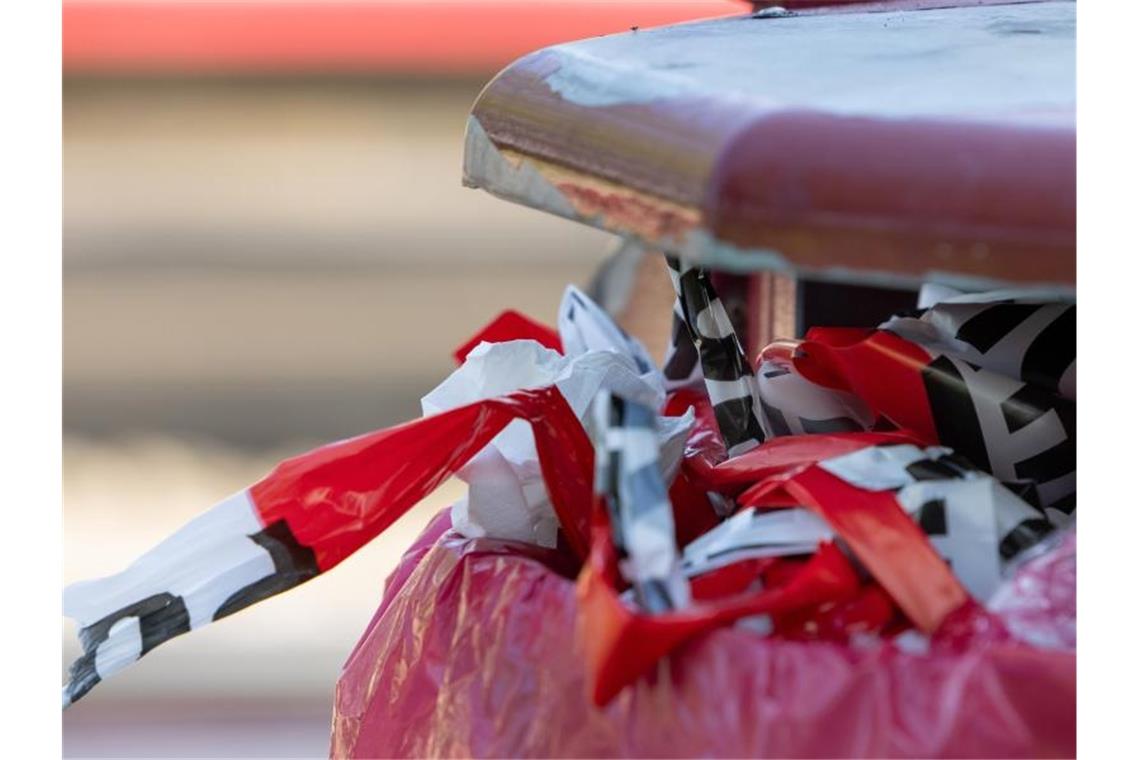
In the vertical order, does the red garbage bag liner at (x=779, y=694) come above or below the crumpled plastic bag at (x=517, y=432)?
below

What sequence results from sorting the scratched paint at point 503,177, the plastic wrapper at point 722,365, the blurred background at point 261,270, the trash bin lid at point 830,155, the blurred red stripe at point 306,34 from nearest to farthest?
the trash bin lid at point 830,155, the scratched paint at point 503,177, the plastic wrapper at point 722,365, the blurred background at point 261,270, the blurred red stripe at point 306,34

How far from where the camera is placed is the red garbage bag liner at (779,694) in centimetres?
76

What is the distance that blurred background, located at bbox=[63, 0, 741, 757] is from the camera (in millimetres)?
3125

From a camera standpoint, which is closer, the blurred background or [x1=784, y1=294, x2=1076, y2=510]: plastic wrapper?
[x1=784, y1=294, x2=1076, y2=510]: plastic wrapper

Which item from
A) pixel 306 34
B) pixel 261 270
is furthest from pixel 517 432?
pixel 261 270

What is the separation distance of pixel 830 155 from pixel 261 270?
4064 mm

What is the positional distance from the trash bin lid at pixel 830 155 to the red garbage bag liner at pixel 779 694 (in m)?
0.18

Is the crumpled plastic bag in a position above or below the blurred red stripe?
below

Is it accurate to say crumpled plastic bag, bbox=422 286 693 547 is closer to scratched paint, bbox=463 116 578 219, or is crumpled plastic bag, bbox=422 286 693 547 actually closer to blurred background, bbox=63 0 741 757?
scratched paint, bbox=463 116 578 219

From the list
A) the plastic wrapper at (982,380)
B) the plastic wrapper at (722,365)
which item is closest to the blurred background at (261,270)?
the plastic wrapper at (722,365)

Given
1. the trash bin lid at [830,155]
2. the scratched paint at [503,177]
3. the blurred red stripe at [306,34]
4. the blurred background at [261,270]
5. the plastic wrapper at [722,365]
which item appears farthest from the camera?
the blurred red stripe at [306,34]

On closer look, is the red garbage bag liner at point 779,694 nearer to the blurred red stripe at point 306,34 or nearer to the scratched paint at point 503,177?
the scratched paint at point 503,177

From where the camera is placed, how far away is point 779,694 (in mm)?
781

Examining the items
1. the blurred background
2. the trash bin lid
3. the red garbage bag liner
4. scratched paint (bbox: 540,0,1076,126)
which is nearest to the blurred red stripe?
the blurred background
